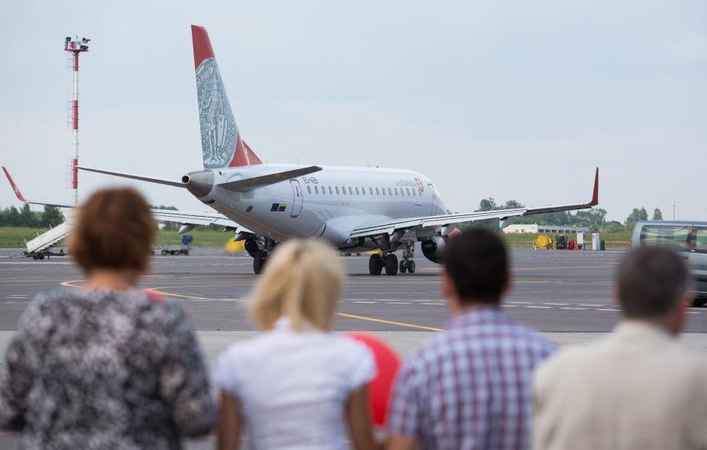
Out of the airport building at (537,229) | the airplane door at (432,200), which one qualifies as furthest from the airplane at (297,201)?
Answer: the airport building at (537,229)

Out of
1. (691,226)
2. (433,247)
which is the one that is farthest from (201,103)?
(691,226)

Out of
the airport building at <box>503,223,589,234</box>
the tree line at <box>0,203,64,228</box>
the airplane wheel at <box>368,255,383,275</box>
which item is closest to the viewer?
the airplane wheel at <box>368,255,383,275</box>

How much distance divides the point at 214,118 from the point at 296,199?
147 inches

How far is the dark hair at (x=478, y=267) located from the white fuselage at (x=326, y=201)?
35801 mm

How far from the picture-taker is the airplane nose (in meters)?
39.8

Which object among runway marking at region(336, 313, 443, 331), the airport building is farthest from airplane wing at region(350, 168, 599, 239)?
the airport building

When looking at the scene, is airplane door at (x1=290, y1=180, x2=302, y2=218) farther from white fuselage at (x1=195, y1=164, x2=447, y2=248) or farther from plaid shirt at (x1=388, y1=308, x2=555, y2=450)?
plaid shirt at (x1=388, y1=308, x2=555, y2=450)

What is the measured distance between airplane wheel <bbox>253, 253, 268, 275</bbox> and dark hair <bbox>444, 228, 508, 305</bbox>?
4000 cm

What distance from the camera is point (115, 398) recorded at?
4.36 metres

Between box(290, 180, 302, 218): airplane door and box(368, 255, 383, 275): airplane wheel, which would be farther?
box(368, 255, 383, 275): airplane wheel

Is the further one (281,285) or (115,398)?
(281,285)

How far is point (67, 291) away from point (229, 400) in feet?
2.26

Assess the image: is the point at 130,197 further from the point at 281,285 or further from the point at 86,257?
the point at 281,285

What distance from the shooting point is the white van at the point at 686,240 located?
90.4 feet
